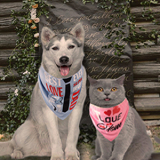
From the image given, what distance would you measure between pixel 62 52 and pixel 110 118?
85 centimetres

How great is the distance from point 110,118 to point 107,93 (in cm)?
29

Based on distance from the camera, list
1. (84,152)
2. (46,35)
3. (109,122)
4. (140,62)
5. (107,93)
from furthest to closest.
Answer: (140,62), (84,152), (46,35), (109,122), (107,93)

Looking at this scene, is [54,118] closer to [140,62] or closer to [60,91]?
[60,91]

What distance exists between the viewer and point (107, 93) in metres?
2.05

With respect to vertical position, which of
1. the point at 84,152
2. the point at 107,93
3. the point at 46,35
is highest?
the point at 46,35

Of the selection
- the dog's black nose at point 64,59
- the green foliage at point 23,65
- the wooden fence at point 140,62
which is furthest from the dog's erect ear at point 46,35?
the wooden fence at point 140,62

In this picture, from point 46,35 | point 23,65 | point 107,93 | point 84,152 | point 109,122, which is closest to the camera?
point 107,93

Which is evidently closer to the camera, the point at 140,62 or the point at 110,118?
the point at 110,118

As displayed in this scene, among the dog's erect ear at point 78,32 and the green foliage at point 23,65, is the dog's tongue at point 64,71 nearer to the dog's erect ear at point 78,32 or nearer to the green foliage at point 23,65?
the dog's erect ear at point 78,32

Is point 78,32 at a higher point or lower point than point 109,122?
higher

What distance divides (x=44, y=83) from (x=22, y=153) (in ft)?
2.81

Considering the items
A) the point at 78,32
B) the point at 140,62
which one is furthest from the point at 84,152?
the point at 140,62

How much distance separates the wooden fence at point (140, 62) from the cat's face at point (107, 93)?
131cm

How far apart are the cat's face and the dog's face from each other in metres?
0.36
